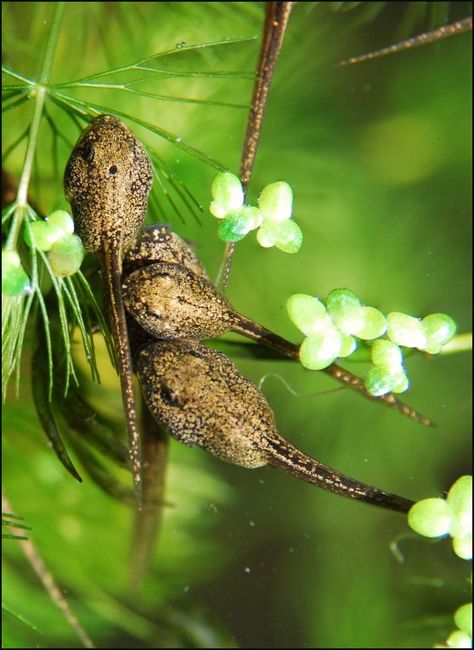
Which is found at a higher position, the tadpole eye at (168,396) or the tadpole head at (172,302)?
the tadpole head at (172,302)

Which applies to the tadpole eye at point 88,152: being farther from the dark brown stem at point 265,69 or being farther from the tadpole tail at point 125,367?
the dark brown stem at point 265,69

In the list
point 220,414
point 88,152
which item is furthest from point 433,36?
point 220,414

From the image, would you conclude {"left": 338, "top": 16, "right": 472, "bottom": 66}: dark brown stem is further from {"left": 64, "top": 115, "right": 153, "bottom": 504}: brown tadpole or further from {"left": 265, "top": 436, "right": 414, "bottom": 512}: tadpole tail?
{"left": 265, "top": 436, "right": 414, "bottom": 512}: tadpole tail

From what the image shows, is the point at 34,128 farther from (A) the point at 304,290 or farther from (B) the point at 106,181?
(A) the point at 304,290

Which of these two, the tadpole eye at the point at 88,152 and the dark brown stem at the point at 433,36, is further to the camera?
the dark brown stem at the point at 433,36

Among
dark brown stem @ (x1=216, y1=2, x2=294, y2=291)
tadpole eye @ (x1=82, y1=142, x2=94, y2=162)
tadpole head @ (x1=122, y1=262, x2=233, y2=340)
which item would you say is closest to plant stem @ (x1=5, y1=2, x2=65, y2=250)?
tadpole eye @ (x1=82, y1=142, x2=94, y2=162)

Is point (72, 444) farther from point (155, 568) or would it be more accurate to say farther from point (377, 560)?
point (377, 560)

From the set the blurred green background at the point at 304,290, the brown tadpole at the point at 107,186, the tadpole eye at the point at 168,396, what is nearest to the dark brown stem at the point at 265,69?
the blurred green background at the point at 304,290
